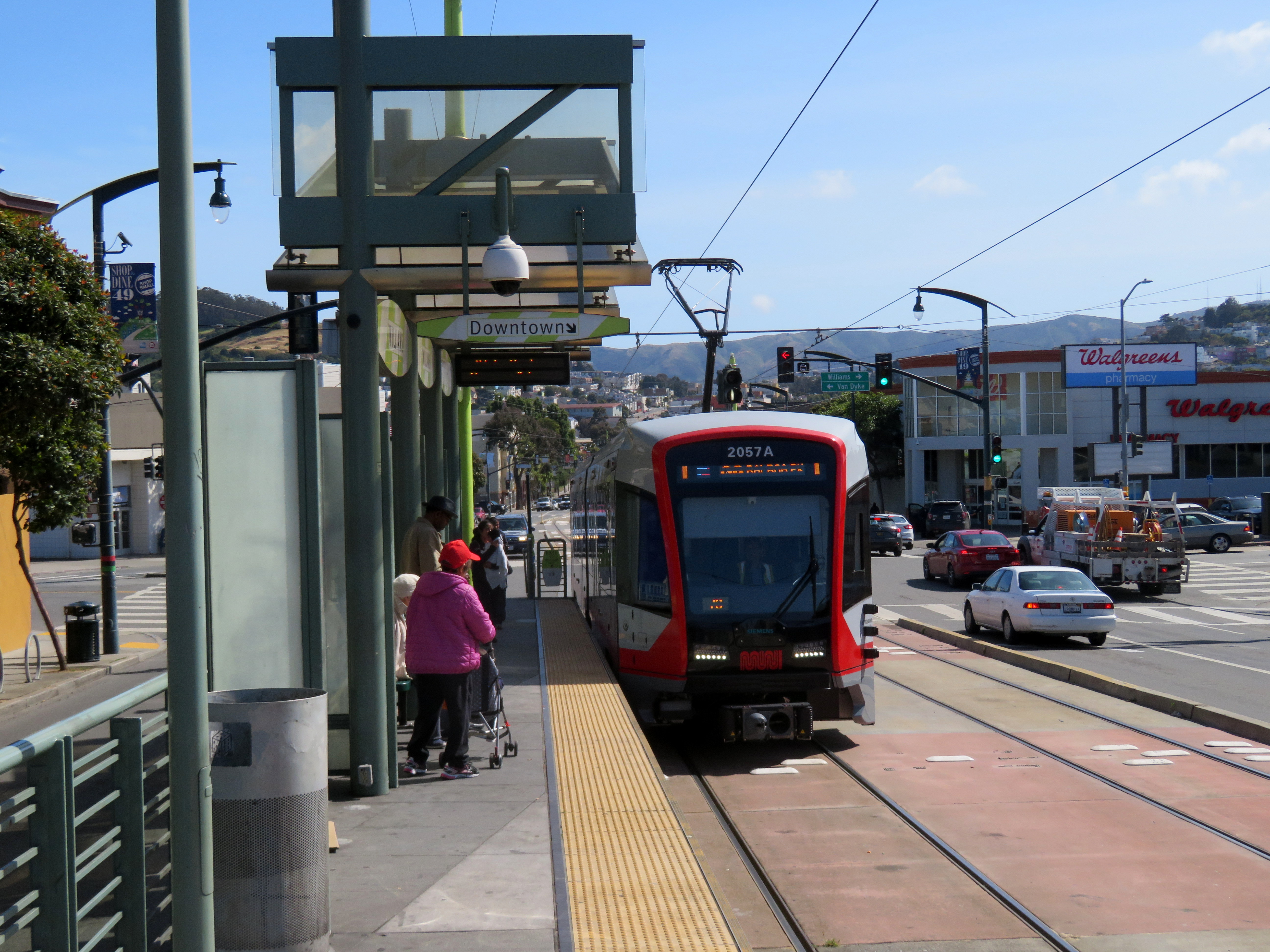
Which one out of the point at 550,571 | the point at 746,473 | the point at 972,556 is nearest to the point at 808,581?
the point at 746,473

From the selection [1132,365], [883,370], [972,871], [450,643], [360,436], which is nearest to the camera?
[972,871]

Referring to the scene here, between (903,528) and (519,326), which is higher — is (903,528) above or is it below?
below

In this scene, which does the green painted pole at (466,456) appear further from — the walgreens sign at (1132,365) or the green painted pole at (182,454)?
the walgreens sign at (1132,365)

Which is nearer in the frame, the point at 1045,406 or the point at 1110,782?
→ the point at 1110,782

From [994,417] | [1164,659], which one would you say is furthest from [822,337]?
[994,417]

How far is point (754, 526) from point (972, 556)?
22.5 metres

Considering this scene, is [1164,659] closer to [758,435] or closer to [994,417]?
[758,435]

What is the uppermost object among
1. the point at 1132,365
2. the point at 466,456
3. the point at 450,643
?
the point at 1132,365

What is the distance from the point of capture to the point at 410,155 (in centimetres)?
980

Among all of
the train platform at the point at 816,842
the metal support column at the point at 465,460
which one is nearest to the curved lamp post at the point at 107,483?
the metal support column at the point at 465,460

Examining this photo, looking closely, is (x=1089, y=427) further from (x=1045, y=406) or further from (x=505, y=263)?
(x=505, y=263)

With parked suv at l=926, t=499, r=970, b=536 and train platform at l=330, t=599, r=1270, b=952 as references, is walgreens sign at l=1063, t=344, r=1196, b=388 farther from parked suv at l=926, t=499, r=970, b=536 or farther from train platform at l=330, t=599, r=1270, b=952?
train platform at l=330, t=599, r=1270, b=952

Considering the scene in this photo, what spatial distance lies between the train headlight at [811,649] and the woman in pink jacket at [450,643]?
3852 mm

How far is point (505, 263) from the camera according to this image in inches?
324
